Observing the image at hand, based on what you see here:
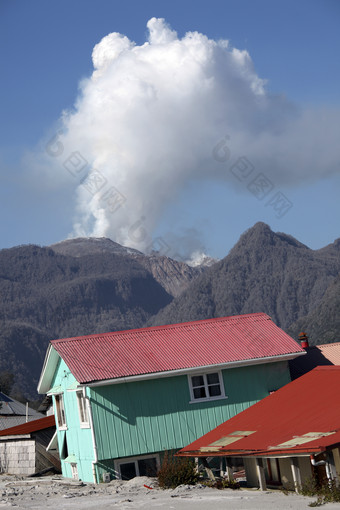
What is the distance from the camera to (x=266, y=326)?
104 ft

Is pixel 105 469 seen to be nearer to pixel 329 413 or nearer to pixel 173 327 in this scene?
pixel 173 327

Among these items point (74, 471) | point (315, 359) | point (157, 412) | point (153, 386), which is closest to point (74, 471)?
point (74, 471)

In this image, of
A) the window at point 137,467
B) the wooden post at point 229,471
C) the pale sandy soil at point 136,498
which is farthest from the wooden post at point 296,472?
the window at point 137,467

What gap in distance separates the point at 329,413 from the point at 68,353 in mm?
11472

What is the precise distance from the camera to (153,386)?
2825 centimetres

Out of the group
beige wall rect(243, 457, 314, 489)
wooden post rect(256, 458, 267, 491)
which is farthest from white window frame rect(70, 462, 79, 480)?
wooden post rect(256, 458, 267, 491)

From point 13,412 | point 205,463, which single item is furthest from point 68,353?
→ point 13,412

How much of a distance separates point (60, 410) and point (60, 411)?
0.04 meters

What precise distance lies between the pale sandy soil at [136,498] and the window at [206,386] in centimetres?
443

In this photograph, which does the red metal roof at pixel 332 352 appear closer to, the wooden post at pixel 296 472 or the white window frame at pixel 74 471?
the white window frame at pixel 74 471

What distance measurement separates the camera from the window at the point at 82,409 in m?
28.3

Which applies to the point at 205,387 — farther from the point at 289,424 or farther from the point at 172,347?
the point at 289,424

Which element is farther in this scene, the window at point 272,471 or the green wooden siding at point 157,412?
the green wooden siding at point 157,412

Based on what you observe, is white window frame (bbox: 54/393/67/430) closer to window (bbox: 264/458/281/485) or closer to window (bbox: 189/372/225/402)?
window (bbox: 189/372/225/402)
